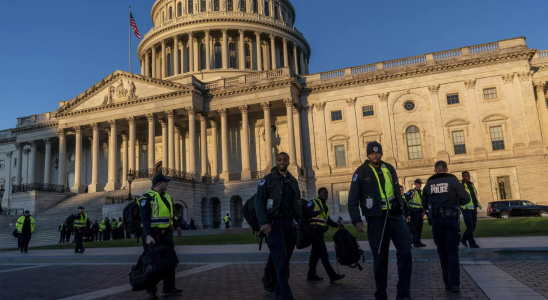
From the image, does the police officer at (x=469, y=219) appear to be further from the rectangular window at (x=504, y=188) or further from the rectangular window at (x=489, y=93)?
the rectangular window at (x=489, y=93)

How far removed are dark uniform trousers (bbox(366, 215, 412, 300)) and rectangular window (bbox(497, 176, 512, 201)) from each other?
119 ft

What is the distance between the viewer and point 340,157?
4325cm

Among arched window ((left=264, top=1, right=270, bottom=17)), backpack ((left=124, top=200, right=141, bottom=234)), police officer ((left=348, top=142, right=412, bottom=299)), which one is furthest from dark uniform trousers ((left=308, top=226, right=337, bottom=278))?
arched window ((left=264, top=1, right=270, bottom=17))

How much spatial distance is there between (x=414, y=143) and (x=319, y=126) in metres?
9.42

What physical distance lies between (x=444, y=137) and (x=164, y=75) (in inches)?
1573

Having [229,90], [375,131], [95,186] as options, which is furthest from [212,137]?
[375,131]

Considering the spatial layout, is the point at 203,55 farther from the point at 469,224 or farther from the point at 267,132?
the point at 469,224

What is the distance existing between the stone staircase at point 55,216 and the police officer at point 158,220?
2794 cm

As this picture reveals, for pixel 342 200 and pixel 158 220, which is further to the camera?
pixel 342 200

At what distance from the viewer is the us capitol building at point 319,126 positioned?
38.4 metres

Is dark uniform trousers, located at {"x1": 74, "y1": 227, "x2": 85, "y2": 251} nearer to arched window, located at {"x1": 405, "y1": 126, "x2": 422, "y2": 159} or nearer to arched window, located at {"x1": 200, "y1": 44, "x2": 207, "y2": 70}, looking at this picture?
arched window, located at {"x1": 405, "y1": 126, "x2": 422, "y2": 159}

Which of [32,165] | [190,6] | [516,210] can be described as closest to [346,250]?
[516,210]

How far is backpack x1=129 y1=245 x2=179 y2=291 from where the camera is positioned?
7035mm

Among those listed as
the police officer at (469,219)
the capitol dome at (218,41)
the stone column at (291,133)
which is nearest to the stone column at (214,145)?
the stone column at (291,133)
